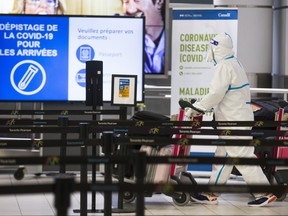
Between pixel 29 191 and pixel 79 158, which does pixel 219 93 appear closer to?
pixel 79 158

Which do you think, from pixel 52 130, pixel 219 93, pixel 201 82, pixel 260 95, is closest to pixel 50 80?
pixel 201 82

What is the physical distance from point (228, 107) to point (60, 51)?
3.33 meters

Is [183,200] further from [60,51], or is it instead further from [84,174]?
[60,51]

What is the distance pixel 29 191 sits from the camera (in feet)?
17.7

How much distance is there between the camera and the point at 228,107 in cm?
1148

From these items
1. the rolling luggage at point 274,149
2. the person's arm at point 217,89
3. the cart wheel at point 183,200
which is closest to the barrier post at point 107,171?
the cart wheel at point 183,200

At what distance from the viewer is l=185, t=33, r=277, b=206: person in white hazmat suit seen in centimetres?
1118

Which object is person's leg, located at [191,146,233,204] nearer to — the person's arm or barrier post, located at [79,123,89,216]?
the person's arm

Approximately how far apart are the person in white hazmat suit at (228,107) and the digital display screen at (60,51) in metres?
2.36

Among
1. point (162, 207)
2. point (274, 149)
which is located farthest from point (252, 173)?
point (162, 207)

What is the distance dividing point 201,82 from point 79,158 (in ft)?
23.2

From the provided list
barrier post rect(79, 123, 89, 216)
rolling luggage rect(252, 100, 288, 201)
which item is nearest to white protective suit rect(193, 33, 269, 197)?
rolling luggage rect(252, 100, 288, 201)

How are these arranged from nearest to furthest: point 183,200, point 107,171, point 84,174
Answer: point 107,171
point 84,174
point 183,200

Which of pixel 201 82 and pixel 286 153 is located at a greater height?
pixel 201 82
